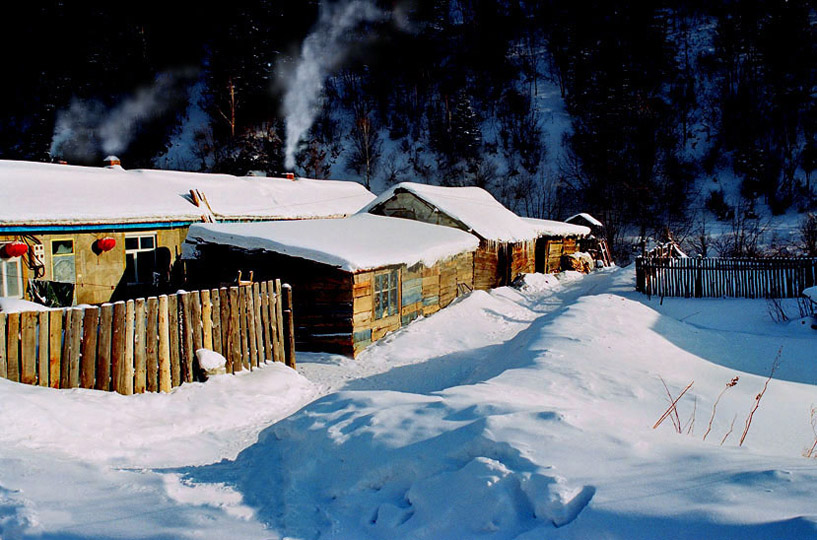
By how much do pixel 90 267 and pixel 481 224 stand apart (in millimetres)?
12726

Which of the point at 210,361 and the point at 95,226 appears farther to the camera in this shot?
the point at 95,226

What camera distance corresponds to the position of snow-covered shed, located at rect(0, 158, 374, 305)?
45.8ft

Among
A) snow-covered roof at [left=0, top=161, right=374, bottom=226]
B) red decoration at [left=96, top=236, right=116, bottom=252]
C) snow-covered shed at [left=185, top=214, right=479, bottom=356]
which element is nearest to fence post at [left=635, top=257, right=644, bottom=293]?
snow-covered shed at [left=185, top=214, right=479, bottom=356]

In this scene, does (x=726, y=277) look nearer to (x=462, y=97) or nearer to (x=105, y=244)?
(x=105, y=244)

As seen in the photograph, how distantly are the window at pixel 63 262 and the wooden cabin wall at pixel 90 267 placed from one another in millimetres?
52

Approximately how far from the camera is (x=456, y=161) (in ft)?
154

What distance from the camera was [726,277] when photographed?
16.2 meters

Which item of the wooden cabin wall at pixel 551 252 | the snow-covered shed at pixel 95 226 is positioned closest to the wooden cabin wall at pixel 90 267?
the snow-covered shed at pixel 95 226

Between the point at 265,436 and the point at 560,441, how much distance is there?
2581mm

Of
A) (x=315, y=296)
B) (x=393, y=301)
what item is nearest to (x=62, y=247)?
(x=315, y=296)

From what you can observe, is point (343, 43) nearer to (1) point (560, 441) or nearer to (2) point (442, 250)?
(2) point (442, 250)

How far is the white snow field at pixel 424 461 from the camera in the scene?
2.71 meters

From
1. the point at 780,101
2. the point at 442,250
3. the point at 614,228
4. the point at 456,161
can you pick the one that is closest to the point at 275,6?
the point at 456,161

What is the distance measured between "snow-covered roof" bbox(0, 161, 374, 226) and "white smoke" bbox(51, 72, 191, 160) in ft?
114
